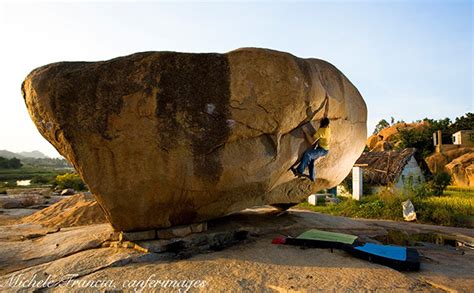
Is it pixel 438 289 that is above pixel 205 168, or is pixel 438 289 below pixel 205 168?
below

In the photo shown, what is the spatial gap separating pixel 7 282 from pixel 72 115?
2588 mm

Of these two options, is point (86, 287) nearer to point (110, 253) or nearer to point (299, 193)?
point (110, 253)

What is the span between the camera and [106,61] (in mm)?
5805

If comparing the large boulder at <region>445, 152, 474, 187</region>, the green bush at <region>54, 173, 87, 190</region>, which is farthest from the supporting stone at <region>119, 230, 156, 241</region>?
the large boulder at <region>445, 152, 474, 187</region>

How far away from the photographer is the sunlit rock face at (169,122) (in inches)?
221

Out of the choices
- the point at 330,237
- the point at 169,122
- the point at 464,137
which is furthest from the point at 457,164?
the point at 169,122

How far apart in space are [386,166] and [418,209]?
6375mm

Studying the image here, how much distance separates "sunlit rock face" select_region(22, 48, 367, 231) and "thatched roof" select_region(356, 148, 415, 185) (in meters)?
12.8

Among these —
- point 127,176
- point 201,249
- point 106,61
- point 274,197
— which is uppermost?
point 106,61

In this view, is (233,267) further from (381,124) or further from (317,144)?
(381,124)

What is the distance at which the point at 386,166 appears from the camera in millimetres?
18219

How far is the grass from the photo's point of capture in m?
11.4

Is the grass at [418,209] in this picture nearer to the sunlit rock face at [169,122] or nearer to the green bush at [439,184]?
the green bush at [439,184]

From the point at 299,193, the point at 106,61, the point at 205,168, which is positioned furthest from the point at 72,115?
the point at 299,193
